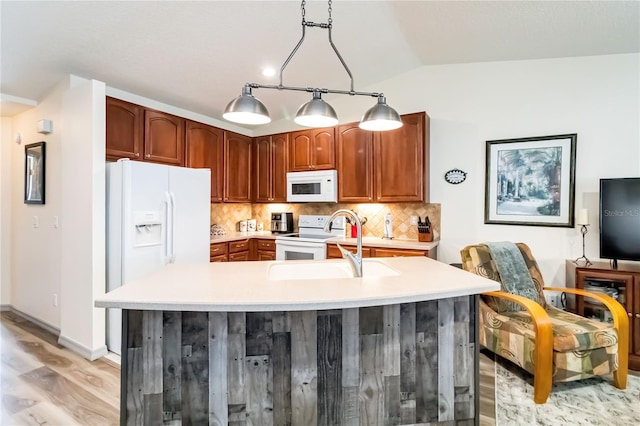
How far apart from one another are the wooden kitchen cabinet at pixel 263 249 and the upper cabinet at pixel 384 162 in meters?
1.11

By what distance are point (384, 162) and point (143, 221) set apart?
256 cm

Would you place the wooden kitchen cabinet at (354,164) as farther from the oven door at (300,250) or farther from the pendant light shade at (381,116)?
the pendant light shade at (381,116)

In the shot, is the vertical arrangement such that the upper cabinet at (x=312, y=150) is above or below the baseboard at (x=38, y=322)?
above

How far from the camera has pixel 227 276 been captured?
167 cm

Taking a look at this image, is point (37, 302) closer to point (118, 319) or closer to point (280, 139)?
point (118, 319)

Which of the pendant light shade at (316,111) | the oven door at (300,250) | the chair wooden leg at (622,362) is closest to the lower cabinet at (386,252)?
the oven door at (300,250)

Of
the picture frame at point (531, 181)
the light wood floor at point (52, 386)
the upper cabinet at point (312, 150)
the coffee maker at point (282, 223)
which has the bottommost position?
the light wood floor at point (52, 386)

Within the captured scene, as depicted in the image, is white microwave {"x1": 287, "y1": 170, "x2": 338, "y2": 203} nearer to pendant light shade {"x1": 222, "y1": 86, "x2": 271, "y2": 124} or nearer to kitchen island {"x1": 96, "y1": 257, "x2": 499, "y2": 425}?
pendant light shade {"x1": 222, "y1": 86, "x2": 271, "y2": 124}

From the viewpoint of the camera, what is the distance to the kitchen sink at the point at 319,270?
1944 millimetres

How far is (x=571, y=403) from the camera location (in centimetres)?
207

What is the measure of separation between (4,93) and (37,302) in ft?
7.55

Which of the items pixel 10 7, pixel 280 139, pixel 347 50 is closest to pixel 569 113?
pixel 347 50

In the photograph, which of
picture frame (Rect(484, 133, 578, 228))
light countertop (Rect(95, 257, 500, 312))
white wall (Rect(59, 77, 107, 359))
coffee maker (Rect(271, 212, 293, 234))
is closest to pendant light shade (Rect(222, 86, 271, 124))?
light countertop (Rect(95, 257, 500, 312))

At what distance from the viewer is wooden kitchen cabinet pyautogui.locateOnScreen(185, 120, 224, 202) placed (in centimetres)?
377
